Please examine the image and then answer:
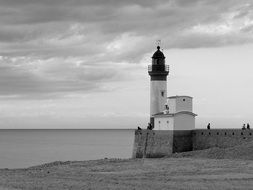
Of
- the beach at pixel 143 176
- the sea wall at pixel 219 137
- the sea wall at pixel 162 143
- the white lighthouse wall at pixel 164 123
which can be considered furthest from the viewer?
the white lighthouse wall at pixel 164 123

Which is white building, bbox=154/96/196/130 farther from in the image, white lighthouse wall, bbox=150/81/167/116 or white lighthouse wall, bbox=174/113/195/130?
white lighthouse wall, bbox=150/81/167/116

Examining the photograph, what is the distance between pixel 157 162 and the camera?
41625 millimetres

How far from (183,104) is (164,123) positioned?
250cm

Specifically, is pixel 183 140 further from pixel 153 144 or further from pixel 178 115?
pixel 153 144

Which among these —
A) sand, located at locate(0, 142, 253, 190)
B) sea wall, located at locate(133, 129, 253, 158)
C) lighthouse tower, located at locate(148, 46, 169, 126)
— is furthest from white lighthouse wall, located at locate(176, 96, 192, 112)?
sand, located at locate(0, 142, 253, 190)

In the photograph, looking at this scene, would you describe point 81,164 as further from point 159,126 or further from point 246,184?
point 246,184

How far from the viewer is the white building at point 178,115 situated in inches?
1892

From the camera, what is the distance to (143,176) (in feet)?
105

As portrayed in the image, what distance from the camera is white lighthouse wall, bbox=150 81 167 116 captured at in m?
51.7

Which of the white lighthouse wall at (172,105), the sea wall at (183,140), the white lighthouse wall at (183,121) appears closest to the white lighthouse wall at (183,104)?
the white lighthouse wall at (172,105)

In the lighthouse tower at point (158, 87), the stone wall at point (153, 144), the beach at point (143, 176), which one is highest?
the lighthouse tower at point (158, 87)

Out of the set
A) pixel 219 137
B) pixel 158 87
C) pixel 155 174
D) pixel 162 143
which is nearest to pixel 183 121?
pixel 162 143

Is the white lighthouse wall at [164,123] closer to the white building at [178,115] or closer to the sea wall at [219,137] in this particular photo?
the white building at [178,115]

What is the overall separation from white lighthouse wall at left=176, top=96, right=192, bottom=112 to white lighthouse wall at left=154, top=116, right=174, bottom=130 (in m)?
1.23
